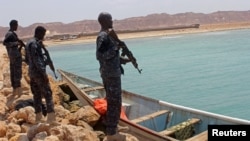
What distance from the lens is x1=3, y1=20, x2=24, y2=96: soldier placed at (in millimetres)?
8188

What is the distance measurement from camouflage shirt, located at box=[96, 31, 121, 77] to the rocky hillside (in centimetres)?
11849

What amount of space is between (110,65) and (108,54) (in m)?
0.17

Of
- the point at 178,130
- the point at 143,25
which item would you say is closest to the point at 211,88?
the point at 178,130

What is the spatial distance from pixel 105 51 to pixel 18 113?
2.75 meters

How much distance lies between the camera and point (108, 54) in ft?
16.0

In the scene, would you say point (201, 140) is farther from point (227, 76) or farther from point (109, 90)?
point (227, 76)

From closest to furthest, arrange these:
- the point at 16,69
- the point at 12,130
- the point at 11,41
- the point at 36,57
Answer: the point at 36,57 < the point at 12,130 < the point at 11,41 < the point at 16,69

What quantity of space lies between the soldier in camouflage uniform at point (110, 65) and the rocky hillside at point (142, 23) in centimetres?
11841

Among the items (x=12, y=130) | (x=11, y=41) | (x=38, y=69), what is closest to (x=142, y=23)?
(x=11, y=41)

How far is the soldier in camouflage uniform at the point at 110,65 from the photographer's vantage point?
4887 millimetres

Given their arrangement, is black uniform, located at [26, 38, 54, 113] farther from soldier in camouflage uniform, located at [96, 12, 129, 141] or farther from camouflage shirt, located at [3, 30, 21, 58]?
camouflage shirt, located at [3, 30, 21, 58]

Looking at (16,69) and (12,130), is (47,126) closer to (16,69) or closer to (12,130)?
(12,130)

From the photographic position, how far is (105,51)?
193 inches

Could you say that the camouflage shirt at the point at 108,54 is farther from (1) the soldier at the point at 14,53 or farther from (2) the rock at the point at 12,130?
(1) the soldier at the point at 14,53
